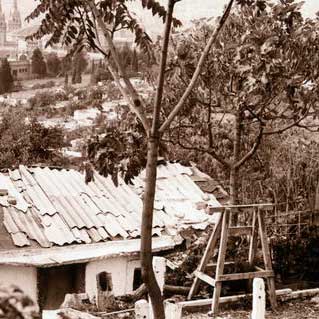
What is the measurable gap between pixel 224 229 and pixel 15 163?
8958mm

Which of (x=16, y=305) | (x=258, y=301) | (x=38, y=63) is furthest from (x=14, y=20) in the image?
(x=16, y=305)

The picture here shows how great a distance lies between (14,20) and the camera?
59.7 ft

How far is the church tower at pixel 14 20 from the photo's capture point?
18.1 m

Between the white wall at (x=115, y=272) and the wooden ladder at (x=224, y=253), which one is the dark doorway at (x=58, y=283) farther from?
the wooden ladder at (x=224, y=253)

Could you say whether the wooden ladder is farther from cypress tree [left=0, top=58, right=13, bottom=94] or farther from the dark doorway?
cypress tree [left=0, top=58, right=13, bottom=94]

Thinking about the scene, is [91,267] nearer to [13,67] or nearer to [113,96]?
[113,96]

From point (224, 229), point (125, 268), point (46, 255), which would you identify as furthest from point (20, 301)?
point (125, 268)

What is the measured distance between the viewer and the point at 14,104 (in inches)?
730

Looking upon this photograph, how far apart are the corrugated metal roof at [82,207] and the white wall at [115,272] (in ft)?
1.20

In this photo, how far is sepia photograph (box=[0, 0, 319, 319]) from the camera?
13.6 ft

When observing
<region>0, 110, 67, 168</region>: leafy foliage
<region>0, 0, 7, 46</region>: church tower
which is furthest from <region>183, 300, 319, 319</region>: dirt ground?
<region>0, 0, 7, 46</region>: church tower

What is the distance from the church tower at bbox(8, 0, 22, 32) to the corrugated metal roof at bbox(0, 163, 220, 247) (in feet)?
28.2

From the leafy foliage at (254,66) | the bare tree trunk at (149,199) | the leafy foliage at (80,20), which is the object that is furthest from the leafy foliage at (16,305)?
the leafy foliage at (254,66)

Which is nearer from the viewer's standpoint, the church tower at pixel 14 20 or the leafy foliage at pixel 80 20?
the leafy foliage at pixel 80 20
